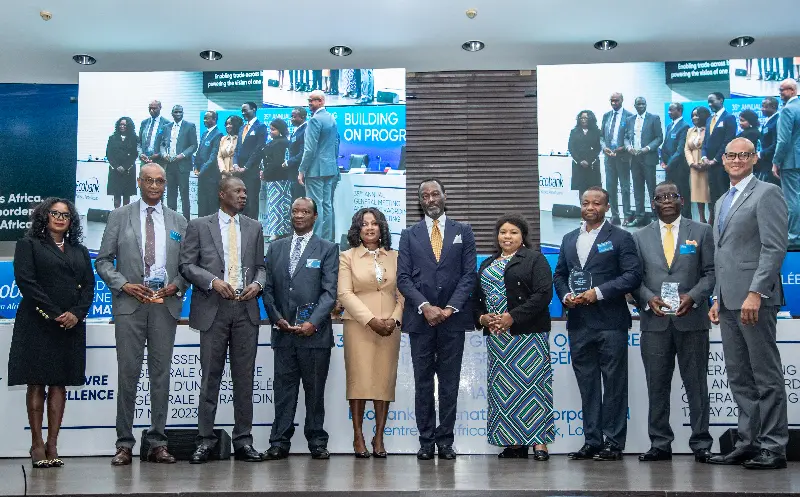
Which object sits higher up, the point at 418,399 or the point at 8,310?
the point at 8,310

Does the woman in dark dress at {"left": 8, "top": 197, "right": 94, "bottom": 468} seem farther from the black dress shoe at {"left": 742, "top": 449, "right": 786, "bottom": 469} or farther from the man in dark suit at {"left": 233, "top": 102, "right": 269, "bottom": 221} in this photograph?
the black dress shoe at {"left": 742, "top": 449, "right": 786, "bottom": 469}

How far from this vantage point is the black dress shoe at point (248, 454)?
5.01 metres

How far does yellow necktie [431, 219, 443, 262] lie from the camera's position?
204 inches

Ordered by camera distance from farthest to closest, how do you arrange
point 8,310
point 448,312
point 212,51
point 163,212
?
point 212,51, point 8,310, point 163,212, point 448,312

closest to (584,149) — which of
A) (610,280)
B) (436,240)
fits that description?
(610,280)

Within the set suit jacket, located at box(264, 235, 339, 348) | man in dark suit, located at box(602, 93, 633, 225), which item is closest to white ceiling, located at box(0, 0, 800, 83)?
man in dark suit, located at box(602, 93, 633, 225)

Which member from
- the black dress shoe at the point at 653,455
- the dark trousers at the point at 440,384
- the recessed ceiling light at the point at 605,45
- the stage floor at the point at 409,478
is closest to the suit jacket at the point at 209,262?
the stage floor at the point at 409,478

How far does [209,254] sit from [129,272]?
1.70ft

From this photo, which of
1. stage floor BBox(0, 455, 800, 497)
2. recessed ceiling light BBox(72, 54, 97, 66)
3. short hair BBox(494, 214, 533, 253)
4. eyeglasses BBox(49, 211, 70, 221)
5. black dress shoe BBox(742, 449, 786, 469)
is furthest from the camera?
recessed ceiling light BBox(72, 54, 97, 66)

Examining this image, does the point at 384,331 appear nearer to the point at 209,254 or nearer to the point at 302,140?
the point at 209,254

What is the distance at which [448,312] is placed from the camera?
194 inches

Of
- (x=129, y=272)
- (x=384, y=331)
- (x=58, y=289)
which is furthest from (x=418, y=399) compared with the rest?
(x=58, y=289)

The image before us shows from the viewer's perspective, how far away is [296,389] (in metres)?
5.20

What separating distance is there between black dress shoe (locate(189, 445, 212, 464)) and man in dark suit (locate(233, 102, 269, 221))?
148 inches
